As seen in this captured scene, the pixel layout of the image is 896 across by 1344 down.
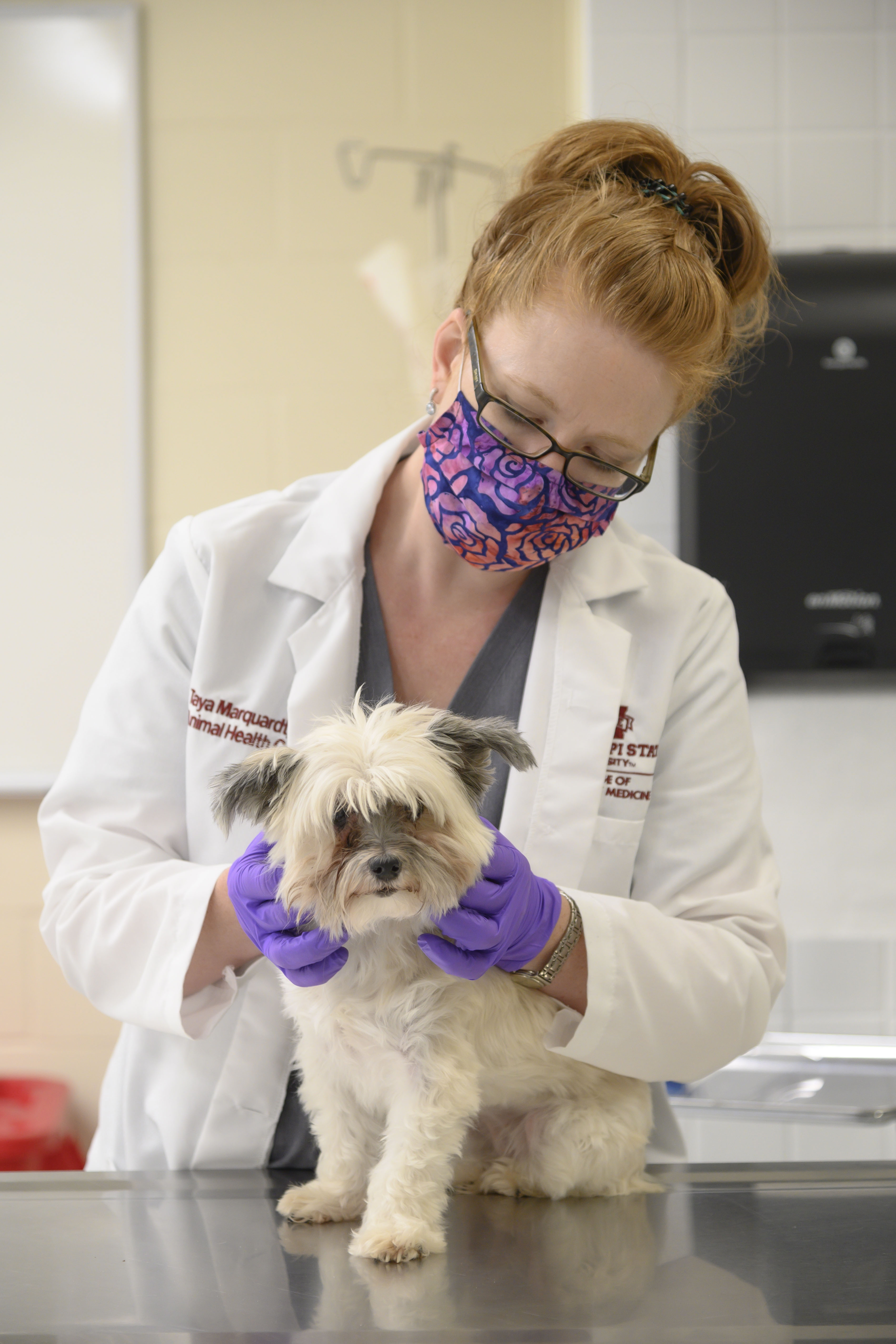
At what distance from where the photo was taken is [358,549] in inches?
62.0

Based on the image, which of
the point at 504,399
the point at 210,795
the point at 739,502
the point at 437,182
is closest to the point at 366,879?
the point at 210,795

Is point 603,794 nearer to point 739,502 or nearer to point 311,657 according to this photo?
point 311,657

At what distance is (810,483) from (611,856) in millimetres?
1403

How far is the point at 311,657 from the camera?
151cm

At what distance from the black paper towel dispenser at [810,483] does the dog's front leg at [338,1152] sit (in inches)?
63.1

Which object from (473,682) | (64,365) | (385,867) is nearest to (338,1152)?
(385,867)

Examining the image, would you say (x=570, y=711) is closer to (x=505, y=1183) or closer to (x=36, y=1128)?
(x=505, y=1183)

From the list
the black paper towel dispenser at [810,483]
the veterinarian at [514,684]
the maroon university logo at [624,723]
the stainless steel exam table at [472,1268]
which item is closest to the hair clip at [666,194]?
the veterinarian at [514,684]

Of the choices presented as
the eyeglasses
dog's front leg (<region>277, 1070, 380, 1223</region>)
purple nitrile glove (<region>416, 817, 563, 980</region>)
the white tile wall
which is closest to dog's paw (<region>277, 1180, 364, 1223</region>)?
dog's front leg (<region>277, 1070, 380, 1223</region>)

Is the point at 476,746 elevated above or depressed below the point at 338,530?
below

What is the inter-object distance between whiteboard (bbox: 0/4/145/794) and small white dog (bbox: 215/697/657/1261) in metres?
2.01

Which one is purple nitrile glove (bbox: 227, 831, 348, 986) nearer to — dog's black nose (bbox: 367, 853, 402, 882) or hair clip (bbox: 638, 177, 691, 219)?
dog's black nose (bbox: 367, 853, 402, 882)

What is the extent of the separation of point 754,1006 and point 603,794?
0.36m

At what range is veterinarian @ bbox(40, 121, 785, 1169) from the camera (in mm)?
1323
